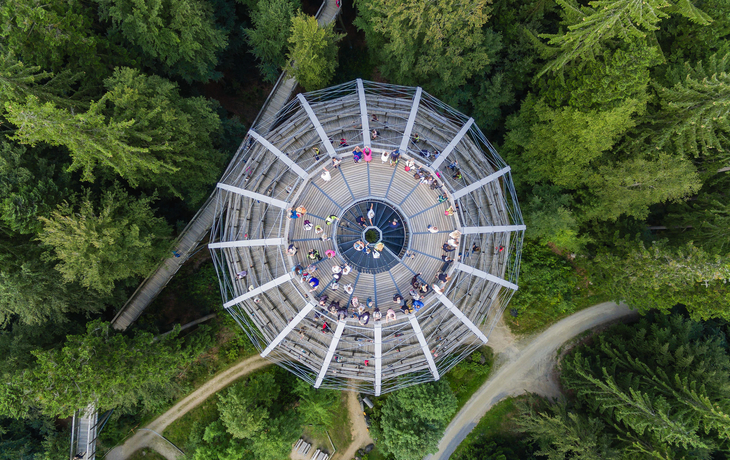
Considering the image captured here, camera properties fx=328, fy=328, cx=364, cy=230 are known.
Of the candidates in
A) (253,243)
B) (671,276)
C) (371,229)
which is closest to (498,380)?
(671,276)

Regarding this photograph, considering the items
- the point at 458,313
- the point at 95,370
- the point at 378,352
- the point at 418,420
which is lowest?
the point at 95,370

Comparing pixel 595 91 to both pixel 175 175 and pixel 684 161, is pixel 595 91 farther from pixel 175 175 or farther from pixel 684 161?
pixel 175 175

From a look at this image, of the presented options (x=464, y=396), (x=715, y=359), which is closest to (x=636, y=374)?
(x=715, y=359)

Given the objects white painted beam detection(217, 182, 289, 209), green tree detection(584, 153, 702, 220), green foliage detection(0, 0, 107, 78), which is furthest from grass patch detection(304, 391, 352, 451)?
green foliage detection(0, 0, 107, 78)

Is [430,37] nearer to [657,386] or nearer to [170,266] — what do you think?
[170,266]

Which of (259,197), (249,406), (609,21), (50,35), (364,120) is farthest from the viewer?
(249,406)

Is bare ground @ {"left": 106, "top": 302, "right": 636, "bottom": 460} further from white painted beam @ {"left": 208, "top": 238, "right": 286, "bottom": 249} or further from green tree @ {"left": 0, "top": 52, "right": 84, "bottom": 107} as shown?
green tree @ {"left": 0, "top": 52, "right": 84, "bottom": 107}

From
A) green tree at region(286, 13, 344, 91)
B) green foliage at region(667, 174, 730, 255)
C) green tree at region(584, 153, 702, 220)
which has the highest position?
green foliage at region(667, 174, 730, 255)
